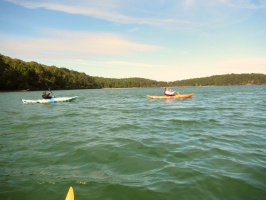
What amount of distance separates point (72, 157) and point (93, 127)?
5900 millimetres

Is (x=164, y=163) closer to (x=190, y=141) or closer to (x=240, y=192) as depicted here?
(x=240, y=192)

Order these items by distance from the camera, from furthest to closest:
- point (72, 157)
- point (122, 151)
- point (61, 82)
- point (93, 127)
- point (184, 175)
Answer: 1. point (61, 82)
2. point (93, 127)
3. point (122, 151)
4. point (72, 157)
5. point (184, 175)

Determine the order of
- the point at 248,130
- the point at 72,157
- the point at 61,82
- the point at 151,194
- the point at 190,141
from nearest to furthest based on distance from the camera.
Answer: the point at 151,194 < the point at 72,157 < the point at 190,141 < the point at 248,130 < the point at 61,82

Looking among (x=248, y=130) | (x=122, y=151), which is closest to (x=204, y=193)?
(x=122, y=151)

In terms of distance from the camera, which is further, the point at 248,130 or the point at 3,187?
the point at 248,130

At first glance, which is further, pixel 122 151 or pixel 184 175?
pixel 122 151

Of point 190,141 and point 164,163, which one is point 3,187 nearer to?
point 164,163

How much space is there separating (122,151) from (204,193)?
400 cm

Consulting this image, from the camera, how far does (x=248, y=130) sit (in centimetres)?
1240

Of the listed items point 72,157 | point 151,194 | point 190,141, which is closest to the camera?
point 151,194

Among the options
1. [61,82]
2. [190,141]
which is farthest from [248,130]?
[61,82]

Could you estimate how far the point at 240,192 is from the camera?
5.56 meters

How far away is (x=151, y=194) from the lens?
548cm

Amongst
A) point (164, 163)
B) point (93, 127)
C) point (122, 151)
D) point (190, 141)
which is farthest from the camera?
point (93, 127)
